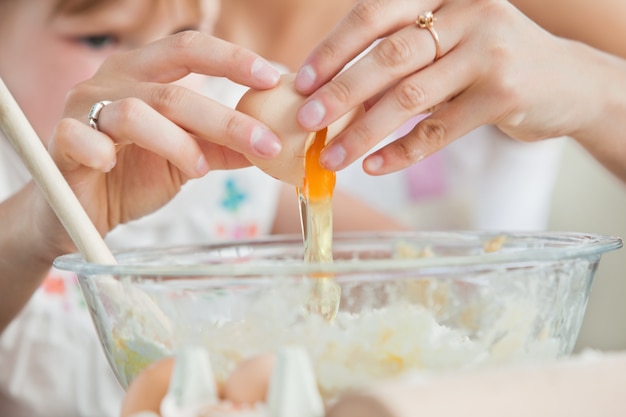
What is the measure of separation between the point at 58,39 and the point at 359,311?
2.66ft

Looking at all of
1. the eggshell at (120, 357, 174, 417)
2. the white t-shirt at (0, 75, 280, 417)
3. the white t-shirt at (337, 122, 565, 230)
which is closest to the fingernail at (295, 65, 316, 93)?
the eggshell at (120, 357, 174, 417)

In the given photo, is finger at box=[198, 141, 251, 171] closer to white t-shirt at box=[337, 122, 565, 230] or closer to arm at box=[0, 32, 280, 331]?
arm at box=[0, 32, 280, 331]

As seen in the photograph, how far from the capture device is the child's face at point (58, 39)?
1.12 meters

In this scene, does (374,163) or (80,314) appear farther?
(80,314)

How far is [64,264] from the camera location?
1.59 ft

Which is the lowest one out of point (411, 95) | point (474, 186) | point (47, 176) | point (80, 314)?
point (80, 314)

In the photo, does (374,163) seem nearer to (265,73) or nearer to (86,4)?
(265,73)

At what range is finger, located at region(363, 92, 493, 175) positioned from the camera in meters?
0.62

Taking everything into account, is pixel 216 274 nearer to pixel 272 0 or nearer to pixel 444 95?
pixel 444 95

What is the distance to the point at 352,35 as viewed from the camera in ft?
1.92

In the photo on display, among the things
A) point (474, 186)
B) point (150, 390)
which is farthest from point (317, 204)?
point (474, 186)

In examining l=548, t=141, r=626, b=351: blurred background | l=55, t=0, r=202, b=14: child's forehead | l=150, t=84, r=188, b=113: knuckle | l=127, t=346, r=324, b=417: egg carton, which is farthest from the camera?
l=548, t=141, r=626, b=351: blurred background

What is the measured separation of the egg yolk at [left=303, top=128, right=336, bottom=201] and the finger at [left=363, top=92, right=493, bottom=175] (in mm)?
63

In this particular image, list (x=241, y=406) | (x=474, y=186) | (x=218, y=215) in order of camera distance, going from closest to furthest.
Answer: (x=241, y=406) → (x=218, y=215) → (x=474, y=186)
